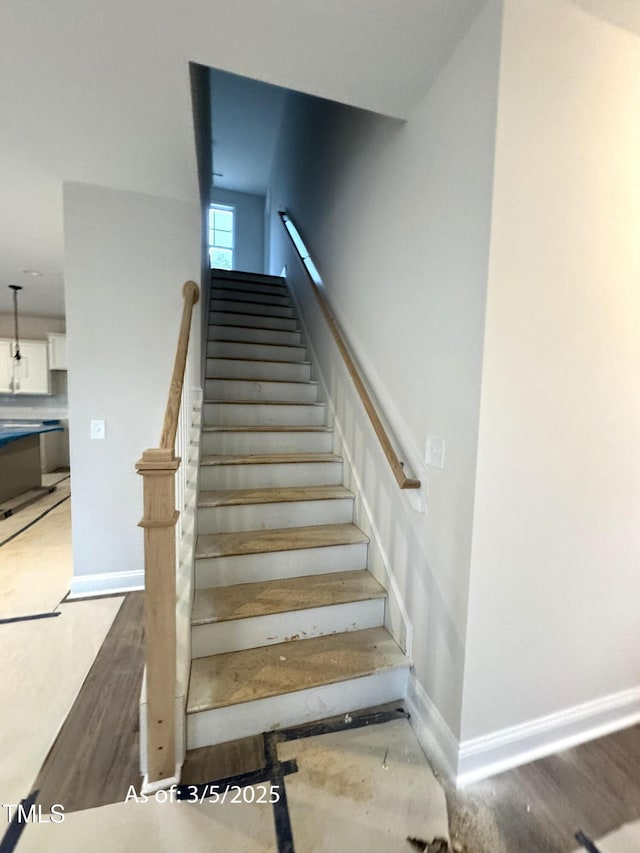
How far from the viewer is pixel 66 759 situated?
4.59 ft

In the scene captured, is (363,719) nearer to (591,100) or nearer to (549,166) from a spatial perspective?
(549,166)

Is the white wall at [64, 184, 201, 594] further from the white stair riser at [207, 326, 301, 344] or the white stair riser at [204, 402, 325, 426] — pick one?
the white stair riser at [207, 326, 301, 344]

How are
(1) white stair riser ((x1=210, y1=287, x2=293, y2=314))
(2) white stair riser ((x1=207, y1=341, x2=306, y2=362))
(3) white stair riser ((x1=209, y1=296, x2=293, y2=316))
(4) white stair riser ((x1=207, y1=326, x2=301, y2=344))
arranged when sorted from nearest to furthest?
(2) white stair riser ((x1=207, y1=341, x2=306, y2=362)) < (4) white stair riser ((x1=207, y1=326, x2=301, y2=344)) < (3) white stair riser ((x1=209, y1=296, x2=293, y2=316)) < (1) white stair riser ((x1=210, y1=287, x2=293, y2=314))

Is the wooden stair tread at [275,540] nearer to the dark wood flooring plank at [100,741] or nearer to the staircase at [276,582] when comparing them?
the staircase at [276,582]

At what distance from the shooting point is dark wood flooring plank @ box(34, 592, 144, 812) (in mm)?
1289

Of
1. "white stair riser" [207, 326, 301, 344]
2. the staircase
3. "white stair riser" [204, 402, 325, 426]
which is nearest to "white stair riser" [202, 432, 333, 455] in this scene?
the staircase

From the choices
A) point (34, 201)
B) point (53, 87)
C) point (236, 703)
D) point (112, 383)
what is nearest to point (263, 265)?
point (34, 201)

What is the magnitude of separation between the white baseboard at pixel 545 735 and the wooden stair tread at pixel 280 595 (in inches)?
25.7

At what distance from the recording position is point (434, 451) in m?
1.51

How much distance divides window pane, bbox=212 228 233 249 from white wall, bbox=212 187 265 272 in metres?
Answer: 0.11

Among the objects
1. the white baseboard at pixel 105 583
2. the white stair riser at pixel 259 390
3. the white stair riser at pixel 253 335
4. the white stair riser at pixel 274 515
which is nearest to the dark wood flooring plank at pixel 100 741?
the white baseboard at pixel 105 583

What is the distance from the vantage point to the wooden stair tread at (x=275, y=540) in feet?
6.17

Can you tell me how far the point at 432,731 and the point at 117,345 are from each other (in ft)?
8.77

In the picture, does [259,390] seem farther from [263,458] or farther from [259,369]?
[263,458]
